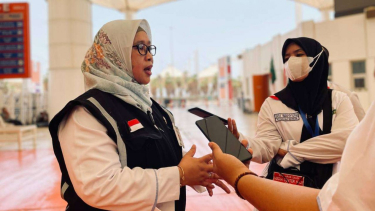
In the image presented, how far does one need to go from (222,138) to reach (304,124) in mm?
597

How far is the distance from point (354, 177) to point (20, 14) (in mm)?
8470

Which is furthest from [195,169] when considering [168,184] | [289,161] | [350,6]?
[350,6]

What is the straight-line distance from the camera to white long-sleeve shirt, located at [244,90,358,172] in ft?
5.18

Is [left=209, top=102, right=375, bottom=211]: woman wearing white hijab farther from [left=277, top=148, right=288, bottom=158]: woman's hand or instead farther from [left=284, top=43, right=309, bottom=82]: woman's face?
[left=284, top=43, right=309, bottom=82]: woman's face

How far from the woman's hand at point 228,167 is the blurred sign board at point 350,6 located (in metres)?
12.3

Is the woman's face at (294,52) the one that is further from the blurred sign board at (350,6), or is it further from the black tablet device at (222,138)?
the blurred sign board at (350,6)

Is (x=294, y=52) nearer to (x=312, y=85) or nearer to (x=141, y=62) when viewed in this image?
(x=312, y=85)

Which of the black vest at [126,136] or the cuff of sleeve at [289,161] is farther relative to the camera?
the cuff of sleeve at [289,161]

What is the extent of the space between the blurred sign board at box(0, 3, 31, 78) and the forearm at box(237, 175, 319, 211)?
7.74 meters

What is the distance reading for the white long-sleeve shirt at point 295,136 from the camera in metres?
1.58

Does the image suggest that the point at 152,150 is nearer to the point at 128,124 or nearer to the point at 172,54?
the point at 128,124

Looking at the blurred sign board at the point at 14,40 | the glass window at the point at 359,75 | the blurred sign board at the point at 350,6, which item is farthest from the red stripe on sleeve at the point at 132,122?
the blurred sign board at the point at 350,6

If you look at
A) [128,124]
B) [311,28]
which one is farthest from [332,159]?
[311,28]

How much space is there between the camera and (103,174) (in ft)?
3.28
